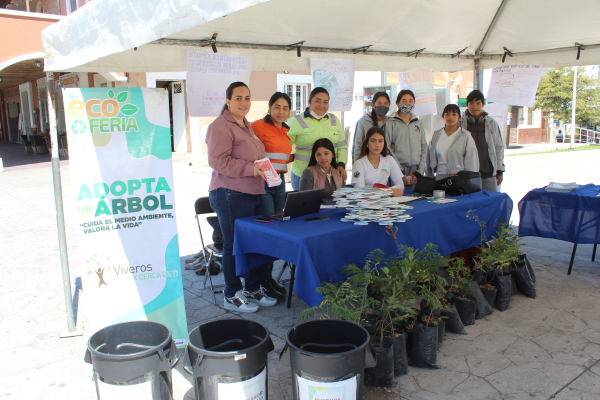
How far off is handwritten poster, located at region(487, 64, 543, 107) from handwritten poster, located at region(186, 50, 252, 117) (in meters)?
3.42

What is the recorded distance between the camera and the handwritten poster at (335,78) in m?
4.80

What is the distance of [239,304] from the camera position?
359 cm

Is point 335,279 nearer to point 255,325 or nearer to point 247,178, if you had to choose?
point 255,325

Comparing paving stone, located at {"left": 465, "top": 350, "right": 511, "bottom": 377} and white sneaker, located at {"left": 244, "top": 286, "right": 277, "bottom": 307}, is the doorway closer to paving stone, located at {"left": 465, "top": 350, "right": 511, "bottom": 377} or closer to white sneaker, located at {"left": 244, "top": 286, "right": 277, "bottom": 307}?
white sneaker, located at {"left": 244, "top": 286, "right": 277, "bottom": 307}

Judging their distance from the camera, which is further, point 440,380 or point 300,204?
point 300,204

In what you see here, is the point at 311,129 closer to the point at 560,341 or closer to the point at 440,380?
the point at 440,380

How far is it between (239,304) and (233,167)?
1135mm

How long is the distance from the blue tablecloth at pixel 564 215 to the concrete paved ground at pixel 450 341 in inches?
15.0

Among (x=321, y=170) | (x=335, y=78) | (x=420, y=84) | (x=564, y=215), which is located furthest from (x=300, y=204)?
(x=420, y=84)

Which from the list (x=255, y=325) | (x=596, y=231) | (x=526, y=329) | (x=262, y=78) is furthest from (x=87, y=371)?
(x=262, y=78)

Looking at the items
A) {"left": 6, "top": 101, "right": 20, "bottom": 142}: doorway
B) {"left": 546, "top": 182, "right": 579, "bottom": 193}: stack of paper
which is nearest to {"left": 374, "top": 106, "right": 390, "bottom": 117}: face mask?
{"left": 546, "top": 182, "right": 579, "bottom": 193}: stack of paper

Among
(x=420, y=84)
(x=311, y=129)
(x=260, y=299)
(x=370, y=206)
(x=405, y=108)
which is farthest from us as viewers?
(x=420, y=84)

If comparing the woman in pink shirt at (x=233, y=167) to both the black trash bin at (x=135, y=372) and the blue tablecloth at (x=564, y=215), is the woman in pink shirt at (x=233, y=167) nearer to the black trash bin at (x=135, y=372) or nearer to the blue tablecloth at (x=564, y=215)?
the black trash bin at (x=135, y=372)

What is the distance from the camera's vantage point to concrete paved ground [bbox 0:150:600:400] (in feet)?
8.27
